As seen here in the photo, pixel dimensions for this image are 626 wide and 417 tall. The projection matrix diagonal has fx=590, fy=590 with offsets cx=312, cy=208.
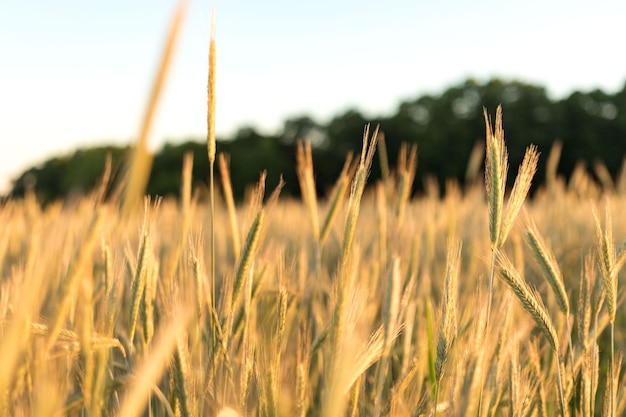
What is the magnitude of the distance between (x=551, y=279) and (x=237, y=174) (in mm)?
21046

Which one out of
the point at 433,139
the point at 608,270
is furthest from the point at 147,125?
the point at 433,139

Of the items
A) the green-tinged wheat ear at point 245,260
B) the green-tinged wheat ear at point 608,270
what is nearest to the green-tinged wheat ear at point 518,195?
the green-tinged wheat ear at point 608,270

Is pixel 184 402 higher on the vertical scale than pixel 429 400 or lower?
higher

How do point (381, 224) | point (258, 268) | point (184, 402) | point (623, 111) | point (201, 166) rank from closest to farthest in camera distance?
point (184, 402), point (258, 268), point (381, 224), point (623, 111), point (201, 166)

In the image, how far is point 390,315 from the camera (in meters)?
0.64

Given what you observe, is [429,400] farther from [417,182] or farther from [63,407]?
[417,182]

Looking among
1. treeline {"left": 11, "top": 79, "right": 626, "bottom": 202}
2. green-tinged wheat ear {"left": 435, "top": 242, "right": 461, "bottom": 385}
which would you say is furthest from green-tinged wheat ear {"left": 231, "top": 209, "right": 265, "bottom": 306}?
treeline {"left": 11, "top": 79, "right": 626, "bottom": 202}

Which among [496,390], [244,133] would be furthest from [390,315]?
[244,133]

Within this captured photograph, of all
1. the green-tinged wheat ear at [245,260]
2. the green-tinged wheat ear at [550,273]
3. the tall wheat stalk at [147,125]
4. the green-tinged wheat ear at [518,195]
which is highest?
the tall wheat stalk at [147,125]

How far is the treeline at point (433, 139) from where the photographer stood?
2056 cm

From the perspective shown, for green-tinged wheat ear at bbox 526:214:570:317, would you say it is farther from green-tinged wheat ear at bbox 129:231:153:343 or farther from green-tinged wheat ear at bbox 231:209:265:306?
green-tinged wheat ear at bbox 129:231:153:343

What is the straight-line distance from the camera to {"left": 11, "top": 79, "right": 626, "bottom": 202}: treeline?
20.6 m

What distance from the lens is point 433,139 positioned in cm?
2167

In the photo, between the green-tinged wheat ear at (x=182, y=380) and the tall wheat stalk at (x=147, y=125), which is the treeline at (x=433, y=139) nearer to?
the green-tinged wheat ear at (x=182, y=380)
